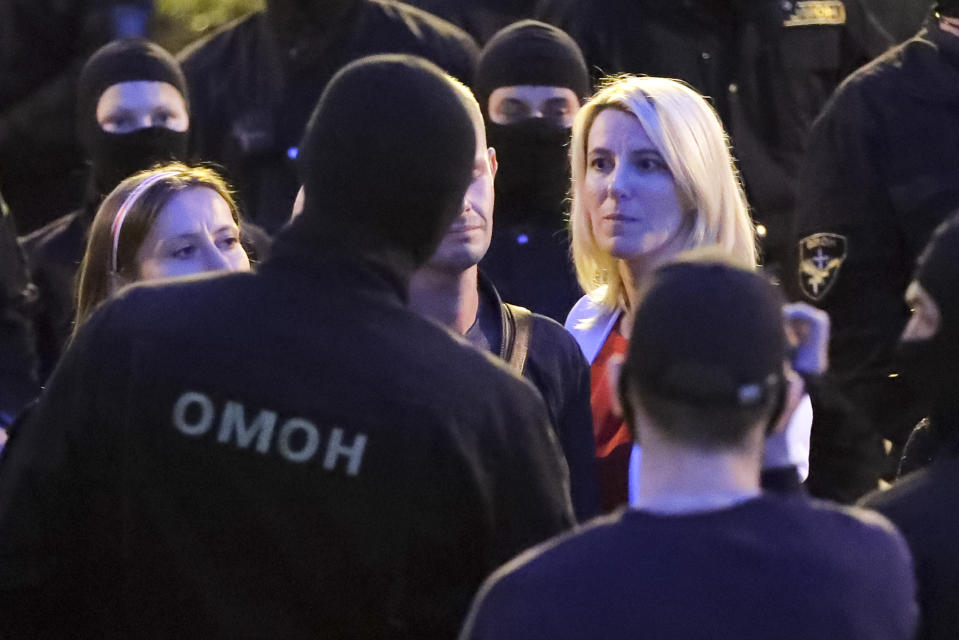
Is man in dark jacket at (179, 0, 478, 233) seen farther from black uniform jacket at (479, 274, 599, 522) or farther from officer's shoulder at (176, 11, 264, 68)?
black uniform jacket at (479, 274, 599, 522)

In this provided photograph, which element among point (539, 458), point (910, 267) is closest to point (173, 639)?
point (539, 458)

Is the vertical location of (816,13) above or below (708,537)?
above

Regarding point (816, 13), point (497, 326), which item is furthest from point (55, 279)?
point (816, 13)

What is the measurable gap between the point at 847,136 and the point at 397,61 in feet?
9.73

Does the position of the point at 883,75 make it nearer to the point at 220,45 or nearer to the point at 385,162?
the point at 220,45

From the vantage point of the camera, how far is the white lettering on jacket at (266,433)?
265 cm

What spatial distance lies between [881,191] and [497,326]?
1.96 metres

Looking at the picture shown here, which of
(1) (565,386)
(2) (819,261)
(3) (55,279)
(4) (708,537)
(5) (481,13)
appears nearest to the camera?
(4) (708,537)

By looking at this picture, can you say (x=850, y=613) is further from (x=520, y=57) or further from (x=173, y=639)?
(x=520, y=57)

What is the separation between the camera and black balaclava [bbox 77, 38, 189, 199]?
6.00 m

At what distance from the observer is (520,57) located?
605 centimetres

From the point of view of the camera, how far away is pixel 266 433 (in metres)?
2.69

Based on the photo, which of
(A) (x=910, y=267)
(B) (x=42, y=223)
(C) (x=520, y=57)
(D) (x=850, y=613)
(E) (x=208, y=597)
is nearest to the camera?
(D) (x=850, y=613)

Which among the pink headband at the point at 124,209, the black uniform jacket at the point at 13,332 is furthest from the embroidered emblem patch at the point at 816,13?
the pink headband at the point at 124,209
